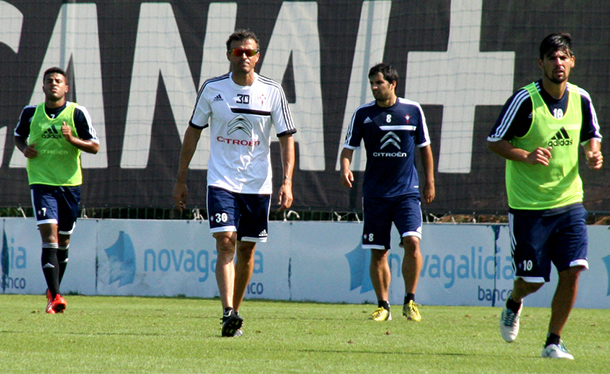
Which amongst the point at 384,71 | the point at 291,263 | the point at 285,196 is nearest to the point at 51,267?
the point at 285,196

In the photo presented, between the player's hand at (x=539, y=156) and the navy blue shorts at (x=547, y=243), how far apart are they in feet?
1.20

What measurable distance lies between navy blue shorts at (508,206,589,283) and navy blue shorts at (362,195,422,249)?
2727 millimetres

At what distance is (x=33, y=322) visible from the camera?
7316mm

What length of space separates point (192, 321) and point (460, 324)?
2333mm

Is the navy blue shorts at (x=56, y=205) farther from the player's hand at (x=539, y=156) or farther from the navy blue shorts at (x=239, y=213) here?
the player's hand at (x=539, y=156)

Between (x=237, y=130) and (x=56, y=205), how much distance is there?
3356 millimetres

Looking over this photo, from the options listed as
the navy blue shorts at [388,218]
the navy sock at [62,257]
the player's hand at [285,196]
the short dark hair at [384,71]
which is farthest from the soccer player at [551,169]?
the navy sock at [62,257]

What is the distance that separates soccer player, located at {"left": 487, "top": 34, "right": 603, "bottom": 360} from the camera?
5.38 m

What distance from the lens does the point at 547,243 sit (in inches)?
217

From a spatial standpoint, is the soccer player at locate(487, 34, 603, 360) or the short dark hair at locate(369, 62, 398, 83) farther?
the short dark hair at locate(369, 62, 398, 83)

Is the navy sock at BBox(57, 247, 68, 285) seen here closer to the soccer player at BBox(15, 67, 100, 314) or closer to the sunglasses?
the soccer player at BBox(15, 67, 100, 314)

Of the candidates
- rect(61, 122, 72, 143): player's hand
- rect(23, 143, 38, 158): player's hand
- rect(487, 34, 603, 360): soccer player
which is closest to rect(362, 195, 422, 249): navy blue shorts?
rect(487, 34, 603, 360): soccer player

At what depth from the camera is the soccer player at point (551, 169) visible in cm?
538

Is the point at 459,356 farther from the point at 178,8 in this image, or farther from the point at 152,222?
the point at 178,8
